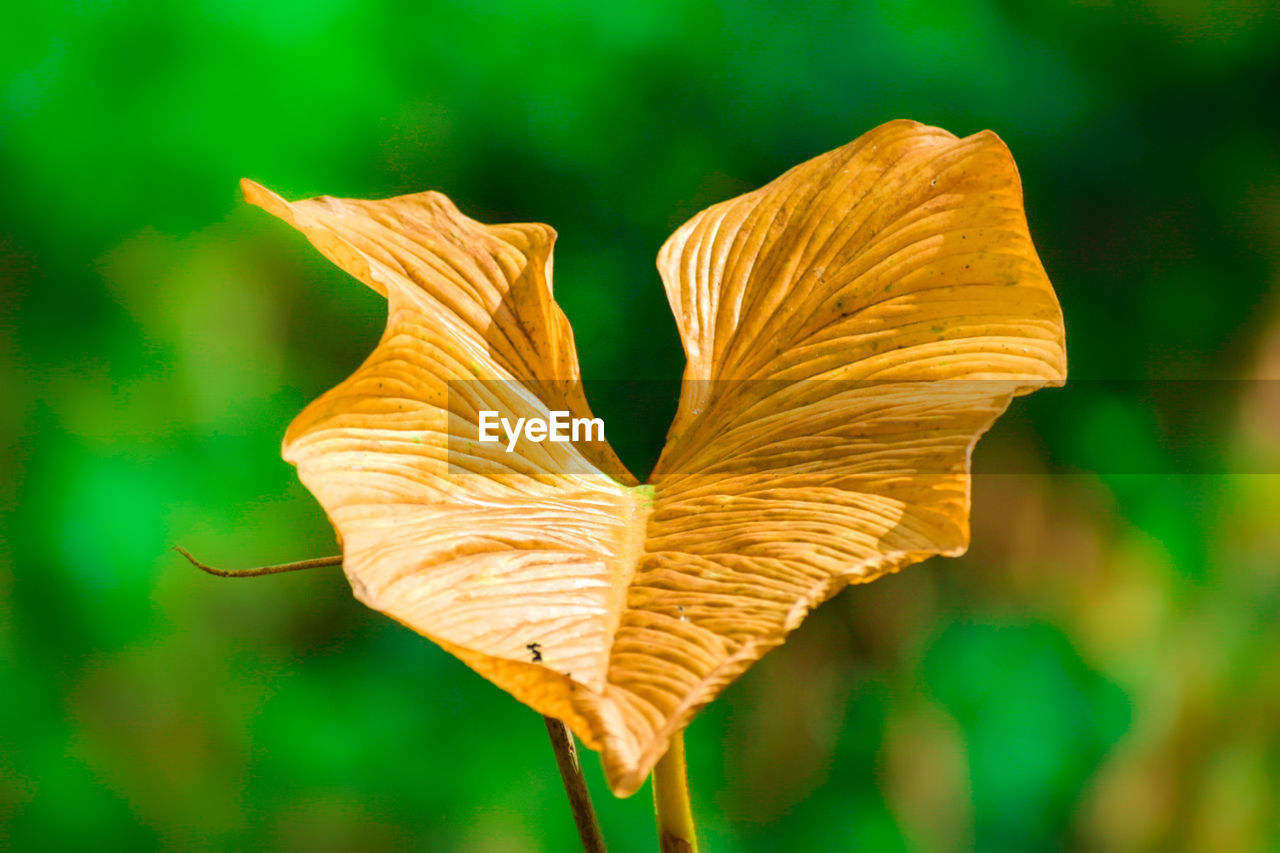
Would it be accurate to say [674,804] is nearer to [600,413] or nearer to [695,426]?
[695,426]

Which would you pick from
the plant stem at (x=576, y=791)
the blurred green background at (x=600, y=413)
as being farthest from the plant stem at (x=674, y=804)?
the blurred green background at (x=600, y=413)

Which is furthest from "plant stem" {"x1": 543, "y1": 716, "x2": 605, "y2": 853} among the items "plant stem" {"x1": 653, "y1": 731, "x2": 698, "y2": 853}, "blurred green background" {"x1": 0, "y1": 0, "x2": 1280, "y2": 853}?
"blurred green background" {"x1": 0, "y1": 0, "x2": 1280, "y2": 853}

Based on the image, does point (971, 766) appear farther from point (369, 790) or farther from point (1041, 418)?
point (369, 790)

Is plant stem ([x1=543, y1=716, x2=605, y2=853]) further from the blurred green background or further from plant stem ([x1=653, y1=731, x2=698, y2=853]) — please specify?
the blurred green background

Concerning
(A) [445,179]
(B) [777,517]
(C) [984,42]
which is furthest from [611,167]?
(B) [777,517]

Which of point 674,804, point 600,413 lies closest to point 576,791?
point 674,804
